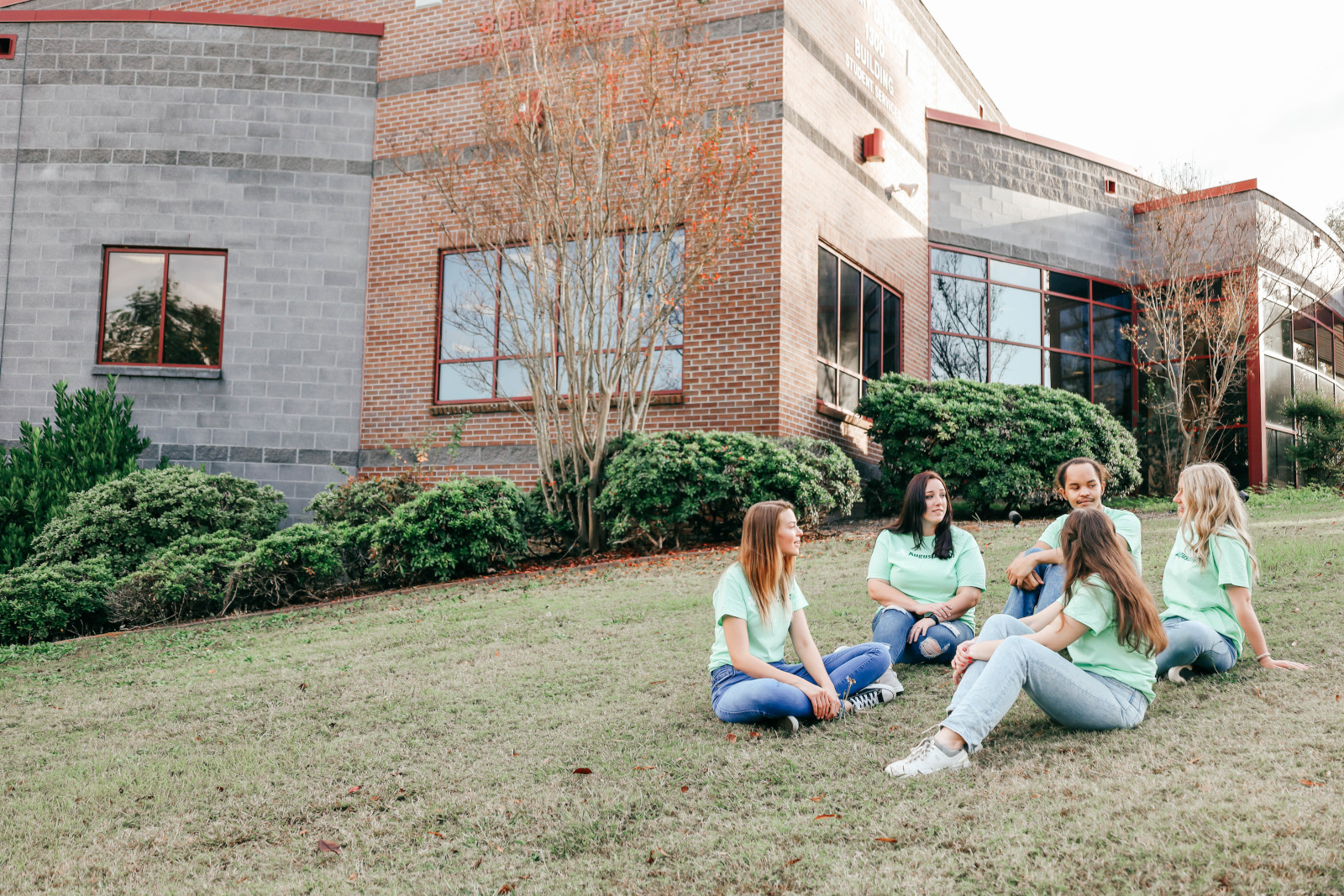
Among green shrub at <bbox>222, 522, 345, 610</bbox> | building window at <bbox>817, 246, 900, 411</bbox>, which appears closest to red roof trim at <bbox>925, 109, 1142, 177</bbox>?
building window at <bbox>817, 246, 900, 411</bbox>

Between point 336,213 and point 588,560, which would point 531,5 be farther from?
point 588,560

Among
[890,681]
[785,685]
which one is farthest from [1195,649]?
[785,685]

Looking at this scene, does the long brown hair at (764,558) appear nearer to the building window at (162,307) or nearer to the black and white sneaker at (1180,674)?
the black and white sneaker at (1180,674)

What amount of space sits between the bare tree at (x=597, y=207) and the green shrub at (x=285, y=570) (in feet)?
8.19

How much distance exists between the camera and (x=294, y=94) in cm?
1459

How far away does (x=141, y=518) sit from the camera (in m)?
11.0

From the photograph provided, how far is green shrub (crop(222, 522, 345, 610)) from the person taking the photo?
1017 cm

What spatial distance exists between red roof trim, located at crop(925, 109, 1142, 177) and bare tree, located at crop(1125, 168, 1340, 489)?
0.90 m

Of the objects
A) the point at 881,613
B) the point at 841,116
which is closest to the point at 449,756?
the point at 881,613

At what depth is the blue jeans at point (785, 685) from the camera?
4832mm

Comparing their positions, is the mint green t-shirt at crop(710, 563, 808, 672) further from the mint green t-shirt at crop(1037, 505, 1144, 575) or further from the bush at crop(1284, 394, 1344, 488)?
the bush at crop(1284, 394, 1344, 488)

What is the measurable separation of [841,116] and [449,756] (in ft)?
38.5

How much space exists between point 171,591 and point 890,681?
24.4ft

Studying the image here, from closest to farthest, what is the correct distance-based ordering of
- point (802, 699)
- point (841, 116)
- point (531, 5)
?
point (802, 699) → point (531, 5) → point (841, 116)
